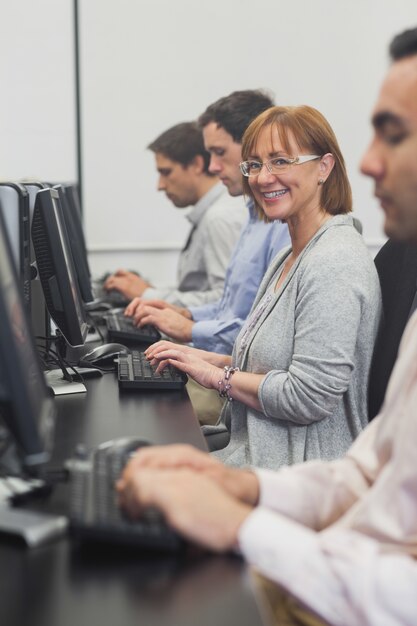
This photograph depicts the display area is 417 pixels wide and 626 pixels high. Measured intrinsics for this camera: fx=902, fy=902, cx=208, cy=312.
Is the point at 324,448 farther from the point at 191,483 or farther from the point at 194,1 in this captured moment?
the point at 194,1

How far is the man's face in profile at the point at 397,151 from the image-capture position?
1.13 metres

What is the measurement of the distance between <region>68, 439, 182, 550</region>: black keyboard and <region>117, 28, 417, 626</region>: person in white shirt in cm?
2

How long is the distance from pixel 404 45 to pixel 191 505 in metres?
0.66

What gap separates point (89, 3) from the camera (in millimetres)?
4621

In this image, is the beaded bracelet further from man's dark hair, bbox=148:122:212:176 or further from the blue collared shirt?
man's dark hair, bbox=148:122:212:176

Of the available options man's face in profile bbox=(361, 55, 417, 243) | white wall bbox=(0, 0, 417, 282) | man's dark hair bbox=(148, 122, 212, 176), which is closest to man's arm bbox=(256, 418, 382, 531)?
man's face in profile bbox=(361, 55, 417, 243)

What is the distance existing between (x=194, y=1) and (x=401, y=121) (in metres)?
3.80

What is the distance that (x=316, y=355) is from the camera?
1.81 metres

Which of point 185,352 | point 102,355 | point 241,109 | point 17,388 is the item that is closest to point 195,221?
point 241,109

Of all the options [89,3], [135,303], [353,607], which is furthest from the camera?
[89,3]

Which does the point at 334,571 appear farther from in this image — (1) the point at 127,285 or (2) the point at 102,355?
(1) the point at 127,285

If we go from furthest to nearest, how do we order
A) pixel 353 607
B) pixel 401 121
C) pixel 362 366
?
pixel 362 366 → pixel 401 121 → pixel 353 607

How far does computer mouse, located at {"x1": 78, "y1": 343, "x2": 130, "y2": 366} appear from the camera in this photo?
7.44ft

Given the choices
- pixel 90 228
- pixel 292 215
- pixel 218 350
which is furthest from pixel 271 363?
pixel 90 228
